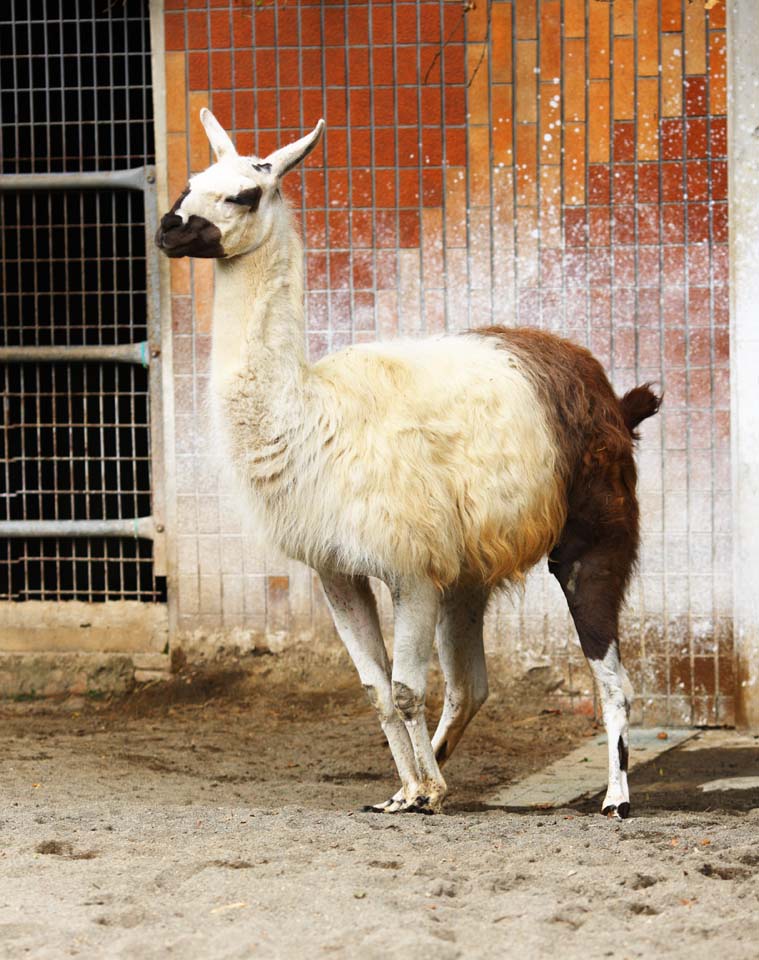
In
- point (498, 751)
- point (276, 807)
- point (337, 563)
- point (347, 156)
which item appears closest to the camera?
point (337, 563)

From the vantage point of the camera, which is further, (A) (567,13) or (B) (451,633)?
(A) (567,13)

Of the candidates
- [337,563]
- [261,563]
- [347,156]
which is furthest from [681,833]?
[347,156]

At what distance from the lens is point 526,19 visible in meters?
7.38

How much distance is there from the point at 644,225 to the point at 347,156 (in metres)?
1.57

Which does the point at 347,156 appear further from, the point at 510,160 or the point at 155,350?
the point at 155,350

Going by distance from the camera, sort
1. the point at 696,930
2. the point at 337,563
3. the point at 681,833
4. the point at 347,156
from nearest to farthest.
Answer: the point at 696,930, the point at 681,833, the point at 337,563, the point at 347,156

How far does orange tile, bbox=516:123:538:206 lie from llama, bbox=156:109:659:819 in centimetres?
177

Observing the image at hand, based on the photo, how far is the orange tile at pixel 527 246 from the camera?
7.43m

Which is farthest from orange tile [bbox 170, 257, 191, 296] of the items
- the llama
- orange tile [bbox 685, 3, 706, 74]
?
orange tile [bbox 685, 3, 706, 74]

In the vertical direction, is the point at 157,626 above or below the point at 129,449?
below

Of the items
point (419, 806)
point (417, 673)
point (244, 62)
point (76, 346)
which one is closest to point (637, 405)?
point (417, 673)

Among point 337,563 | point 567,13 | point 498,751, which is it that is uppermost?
point 567,13

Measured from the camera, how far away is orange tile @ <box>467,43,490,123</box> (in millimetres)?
7418

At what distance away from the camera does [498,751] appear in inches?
276
